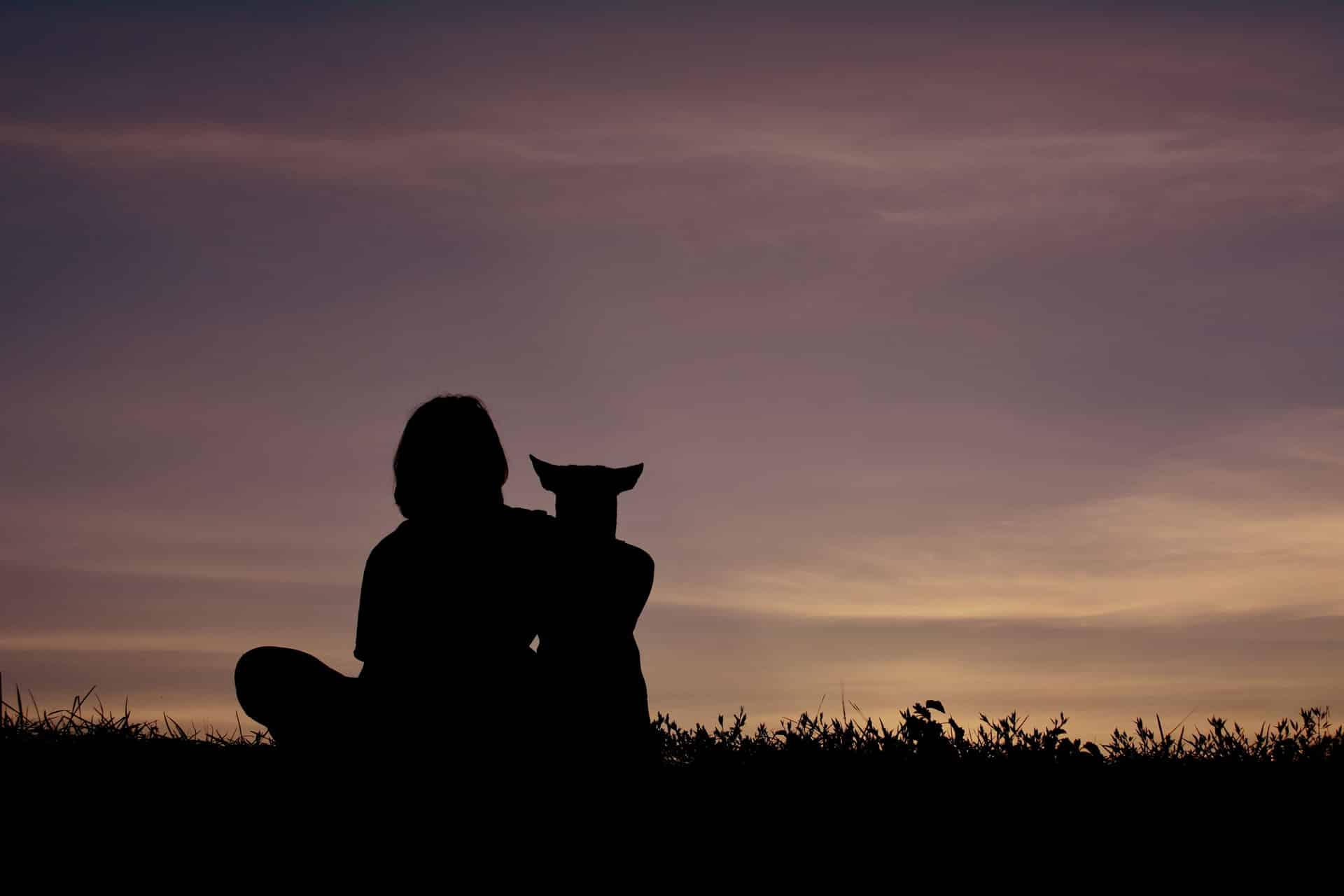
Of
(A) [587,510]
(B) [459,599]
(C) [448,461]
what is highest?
(C) [448,461]

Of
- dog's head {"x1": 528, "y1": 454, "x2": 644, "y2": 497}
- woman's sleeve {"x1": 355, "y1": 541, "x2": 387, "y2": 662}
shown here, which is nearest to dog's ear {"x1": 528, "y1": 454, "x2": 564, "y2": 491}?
dog's head {"x1": 528, "y1": 454, "x2": 644, "y2": 497}

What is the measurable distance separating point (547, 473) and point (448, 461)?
0.55 m

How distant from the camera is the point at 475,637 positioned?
6.65 meters

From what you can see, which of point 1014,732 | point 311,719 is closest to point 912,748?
point 1014,732

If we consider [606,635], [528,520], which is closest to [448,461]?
[528,520]

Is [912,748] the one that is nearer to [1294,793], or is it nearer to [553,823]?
[1294,793]

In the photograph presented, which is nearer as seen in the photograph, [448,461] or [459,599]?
[459,599]

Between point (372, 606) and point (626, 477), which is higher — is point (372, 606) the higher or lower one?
the lower one

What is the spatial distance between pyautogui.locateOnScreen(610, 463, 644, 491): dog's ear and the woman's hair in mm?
624

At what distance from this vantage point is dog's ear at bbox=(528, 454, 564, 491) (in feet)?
22.5

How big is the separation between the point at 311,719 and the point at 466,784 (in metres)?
0.87

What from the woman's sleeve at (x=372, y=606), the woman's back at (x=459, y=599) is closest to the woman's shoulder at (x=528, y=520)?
the woman's back at (x=459, y=599)

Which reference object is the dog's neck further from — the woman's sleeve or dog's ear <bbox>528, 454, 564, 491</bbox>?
the woman's sleeve

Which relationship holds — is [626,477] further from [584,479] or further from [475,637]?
[475,637]
